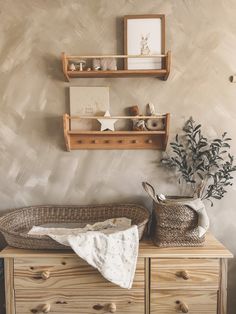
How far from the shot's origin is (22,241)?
155 centimetres

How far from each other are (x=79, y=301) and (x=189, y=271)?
0.56 metres

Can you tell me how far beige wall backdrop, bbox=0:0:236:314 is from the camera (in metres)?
1.90

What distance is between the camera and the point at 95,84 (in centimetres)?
193

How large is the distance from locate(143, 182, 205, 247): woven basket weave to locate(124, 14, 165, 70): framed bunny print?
84 centimetres

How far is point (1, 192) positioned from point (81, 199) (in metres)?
0.50

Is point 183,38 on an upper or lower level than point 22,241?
upper

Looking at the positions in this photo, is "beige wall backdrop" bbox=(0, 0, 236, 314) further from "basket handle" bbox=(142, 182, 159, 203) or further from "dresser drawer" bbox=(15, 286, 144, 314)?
"dresser drawer" bbox=(15, 286, 144, 314)

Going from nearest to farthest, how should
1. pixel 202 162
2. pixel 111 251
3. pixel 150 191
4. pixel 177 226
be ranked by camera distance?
pixel 111 251 → pixel 177 226 → pixel 150 191 → pixel 202 162

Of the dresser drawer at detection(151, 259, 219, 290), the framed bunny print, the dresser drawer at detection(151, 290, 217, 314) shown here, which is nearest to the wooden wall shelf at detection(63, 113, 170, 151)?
the framed bunny print

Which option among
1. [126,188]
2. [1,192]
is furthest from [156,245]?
[1,192]

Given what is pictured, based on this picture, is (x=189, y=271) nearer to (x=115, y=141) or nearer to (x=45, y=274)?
(x=45, y=274)

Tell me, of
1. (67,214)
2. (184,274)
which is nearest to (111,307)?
(184,274)

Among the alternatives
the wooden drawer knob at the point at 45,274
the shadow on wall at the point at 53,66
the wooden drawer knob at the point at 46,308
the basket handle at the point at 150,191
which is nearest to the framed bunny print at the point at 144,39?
the shadow on wall at the point at 53,66

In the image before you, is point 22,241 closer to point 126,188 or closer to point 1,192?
point 1,192
